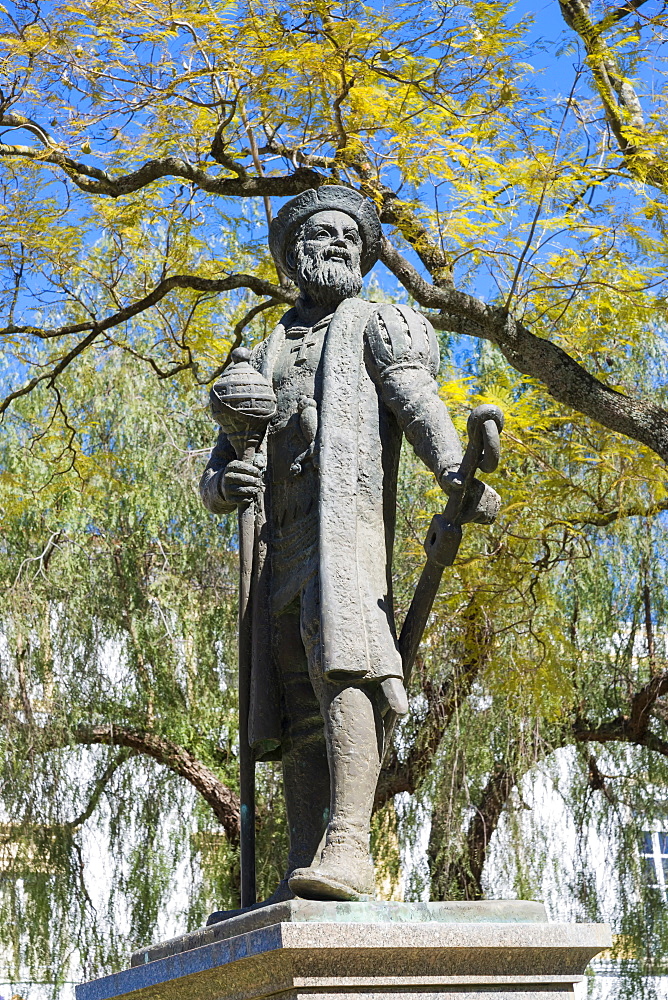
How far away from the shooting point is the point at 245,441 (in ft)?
13.6

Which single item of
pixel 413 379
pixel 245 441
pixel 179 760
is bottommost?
pixel 245 441

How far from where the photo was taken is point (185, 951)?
11.8 ft

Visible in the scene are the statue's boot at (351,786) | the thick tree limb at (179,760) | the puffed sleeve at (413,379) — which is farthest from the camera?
the thick tree limb at (179,760)

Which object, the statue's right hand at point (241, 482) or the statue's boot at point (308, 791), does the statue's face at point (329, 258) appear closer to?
the statue's right hand at point (241, 482)

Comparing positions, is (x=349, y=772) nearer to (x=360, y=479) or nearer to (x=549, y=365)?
(x=360, y=479)

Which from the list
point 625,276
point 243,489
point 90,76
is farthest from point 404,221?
point 243,489

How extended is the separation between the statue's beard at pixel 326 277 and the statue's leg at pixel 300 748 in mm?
1041

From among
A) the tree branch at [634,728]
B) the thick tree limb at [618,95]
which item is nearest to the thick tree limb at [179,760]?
the tree branch at [634,728]

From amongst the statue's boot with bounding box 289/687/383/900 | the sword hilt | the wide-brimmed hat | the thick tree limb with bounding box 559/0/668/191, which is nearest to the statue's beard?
the wide-brimmed hat

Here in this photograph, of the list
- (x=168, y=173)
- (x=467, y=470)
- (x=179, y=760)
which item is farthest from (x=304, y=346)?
(x=179, y=760)

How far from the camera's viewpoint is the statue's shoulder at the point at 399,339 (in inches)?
159

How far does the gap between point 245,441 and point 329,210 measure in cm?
84

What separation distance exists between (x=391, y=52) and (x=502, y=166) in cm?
119

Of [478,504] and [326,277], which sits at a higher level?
[326,277]
